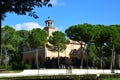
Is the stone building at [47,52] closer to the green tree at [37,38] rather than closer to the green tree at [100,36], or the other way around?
the green tree at [37,38]

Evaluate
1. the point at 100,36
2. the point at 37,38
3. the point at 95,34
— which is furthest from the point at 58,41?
the point at 100,36

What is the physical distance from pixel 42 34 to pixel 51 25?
17894mm

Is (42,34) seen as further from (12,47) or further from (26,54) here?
(26,54)

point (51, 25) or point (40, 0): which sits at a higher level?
point (51, 25)

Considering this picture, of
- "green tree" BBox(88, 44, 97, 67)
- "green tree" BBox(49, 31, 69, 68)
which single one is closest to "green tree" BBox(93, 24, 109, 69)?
"green tree" BBox(49, 31, 69, 68)

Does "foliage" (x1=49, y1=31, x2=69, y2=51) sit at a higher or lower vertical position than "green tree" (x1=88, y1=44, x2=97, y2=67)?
higher

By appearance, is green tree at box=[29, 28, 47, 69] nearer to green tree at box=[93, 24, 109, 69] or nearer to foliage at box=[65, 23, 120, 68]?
foliage at box=[65, 23, 120, 68]

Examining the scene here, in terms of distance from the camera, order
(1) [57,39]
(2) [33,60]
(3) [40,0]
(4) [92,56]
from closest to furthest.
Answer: (3) [40,0] < (1) [57,39] < (4) [92,56] < (2) [33,60]

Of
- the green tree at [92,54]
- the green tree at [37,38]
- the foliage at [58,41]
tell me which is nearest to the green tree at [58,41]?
the foliage at [58,41]

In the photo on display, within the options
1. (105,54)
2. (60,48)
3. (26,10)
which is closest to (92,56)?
(105,54)

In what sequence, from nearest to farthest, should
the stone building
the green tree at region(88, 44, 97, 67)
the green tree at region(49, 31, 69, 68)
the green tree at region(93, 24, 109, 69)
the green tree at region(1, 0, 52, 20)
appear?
the green tree at region(1, 0, 52, 20)
the green tree at region(93, 24, 109, 69)
the green tree at region(49, 31, 69, 68)
the stone building
the green tree at region(88, 44, 97, 67)

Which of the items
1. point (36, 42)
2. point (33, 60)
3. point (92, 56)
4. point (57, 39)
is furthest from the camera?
point (33, 60)

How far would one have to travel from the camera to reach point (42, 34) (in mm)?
64812

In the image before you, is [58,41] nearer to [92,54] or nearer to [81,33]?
[81,33]
